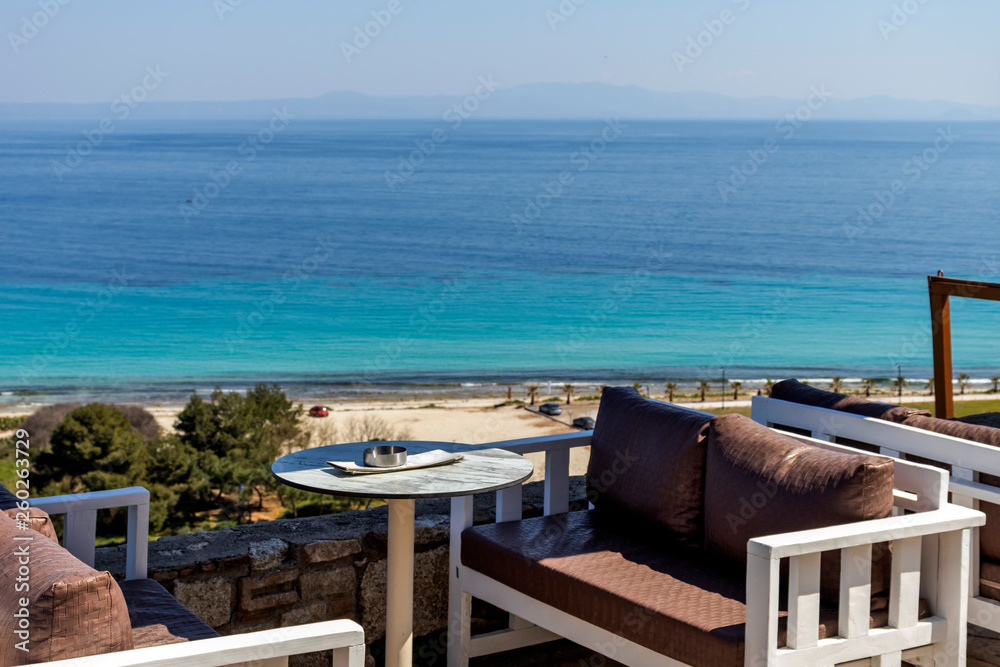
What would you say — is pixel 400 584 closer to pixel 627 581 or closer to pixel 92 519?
pixel 627 581

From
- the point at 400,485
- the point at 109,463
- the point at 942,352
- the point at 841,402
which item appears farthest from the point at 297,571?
the point at 109,463

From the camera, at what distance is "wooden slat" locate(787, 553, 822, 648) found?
189 cm

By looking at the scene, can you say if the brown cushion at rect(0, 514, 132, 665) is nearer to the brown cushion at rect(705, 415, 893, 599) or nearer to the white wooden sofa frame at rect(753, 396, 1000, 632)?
the brown cushion at rect(705, 415, 893, 599)

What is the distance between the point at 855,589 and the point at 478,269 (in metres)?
43.7

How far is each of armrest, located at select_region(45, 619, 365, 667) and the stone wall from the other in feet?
3.72

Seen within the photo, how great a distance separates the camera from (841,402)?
2.79 metres

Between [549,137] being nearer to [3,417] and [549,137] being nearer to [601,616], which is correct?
[3,417]

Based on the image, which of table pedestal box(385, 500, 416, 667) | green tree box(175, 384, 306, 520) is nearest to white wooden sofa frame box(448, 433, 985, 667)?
table pedestal box(385, 500, 416, 667)

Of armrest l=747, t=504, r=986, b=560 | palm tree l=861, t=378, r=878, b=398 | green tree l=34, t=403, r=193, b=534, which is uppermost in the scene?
armrest l=747, t=504, r=986, b=560

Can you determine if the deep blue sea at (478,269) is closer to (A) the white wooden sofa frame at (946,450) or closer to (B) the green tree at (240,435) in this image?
(B) the green tree at (240,435)

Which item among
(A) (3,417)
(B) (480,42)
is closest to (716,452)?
(A) (3,417)

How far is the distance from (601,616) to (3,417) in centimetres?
2546

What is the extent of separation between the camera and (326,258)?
47.7m

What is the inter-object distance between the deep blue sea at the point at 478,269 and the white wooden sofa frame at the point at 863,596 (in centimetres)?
2640
